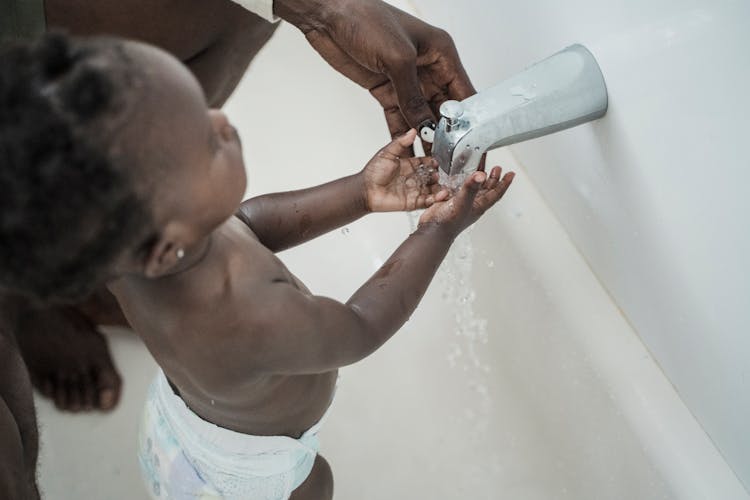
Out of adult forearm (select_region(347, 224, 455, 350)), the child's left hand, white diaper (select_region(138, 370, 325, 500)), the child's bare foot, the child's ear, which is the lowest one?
the child's bare foot

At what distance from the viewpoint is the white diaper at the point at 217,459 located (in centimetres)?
76

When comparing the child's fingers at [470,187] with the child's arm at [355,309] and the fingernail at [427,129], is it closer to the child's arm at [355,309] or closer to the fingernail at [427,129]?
the child's arm at [355,309]

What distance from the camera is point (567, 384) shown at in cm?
92

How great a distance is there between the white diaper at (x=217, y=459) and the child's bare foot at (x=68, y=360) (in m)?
0.37

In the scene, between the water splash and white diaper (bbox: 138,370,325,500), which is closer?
white diaper (bbox: 138,370,325,500)

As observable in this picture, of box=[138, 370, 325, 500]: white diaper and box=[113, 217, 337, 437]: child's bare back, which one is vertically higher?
box=[113, 217, 337, 437]: child's bare back

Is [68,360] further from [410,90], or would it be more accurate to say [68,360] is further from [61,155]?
[61,155]

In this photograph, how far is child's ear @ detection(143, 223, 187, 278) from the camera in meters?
0.54

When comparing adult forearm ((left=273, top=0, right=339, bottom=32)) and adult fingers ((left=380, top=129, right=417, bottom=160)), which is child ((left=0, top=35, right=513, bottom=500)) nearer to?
adult fingers ((left=380, top=129, right=417, bottom=160))

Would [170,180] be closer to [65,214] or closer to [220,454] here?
[65,214]

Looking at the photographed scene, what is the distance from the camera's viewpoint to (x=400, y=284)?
740mm

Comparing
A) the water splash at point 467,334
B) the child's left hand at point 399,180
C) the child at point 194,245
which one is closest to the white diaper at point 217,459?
the child at point 194,245

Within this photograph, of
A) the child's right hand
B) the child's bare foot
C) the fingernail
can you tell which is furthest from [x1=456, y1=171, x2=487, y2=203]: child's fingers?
the child's bare foot

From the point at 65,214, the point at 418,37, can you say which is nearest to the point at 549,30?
the point at 418,37
